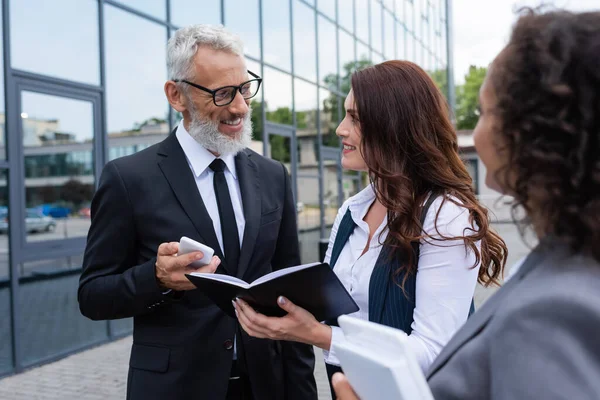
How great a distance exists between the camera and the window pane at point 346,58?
12969mm

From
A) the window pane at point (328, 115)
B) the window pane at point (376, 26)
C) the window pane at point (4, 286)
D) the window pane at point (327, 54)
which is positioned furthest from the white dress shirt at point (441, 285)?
the window pane at point (376, 26)

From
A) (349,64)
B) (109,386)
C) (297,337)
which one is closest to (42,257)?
(109,386)

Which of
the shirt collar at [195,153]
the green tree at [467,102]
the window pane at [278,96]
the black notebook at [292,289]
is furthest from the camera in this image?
the green tree at [467,102]

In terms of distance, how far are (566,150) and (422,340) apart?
87 cm

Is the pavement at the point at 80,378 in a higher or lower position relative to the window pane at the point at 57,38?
lower

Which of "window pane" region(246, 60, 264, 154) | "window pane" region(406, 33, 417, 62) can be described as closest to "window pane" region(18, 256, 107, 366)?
"window pane" region(246, 60, 264, 154)

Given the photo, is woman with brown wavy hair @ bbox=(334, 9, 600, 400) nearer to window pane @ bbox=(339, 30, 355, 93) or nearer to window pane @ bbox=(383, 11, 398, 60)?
window pane @ bbox=(339, 30, 355, 93)

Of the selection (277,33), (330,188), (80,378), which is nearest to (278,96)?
(277,33)

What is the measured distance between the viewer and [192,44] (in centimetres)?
229

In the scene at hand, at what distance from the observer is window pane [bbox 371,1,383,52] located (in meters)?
14.9

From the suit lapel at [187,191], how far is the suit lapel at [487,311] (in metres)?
1.21

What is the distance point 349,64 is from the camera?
13328 mm

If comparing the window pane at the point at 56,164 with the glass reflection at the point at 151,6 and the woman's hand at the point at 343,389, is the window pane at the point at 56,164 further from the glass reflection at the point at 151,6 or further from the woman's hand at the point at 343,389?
the woman's hand at the point at 343,389

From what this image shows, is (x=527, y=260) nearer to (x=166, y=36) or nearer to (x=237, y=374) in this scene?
(x=237, y=374)
